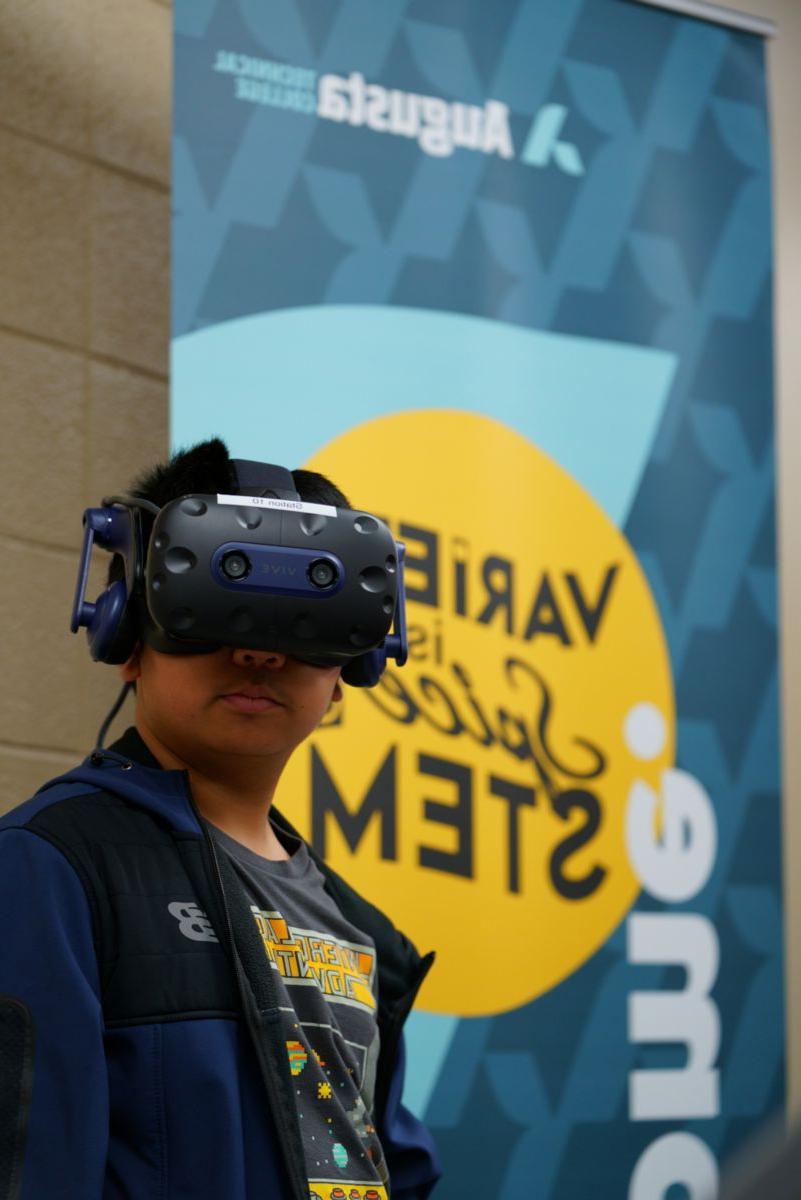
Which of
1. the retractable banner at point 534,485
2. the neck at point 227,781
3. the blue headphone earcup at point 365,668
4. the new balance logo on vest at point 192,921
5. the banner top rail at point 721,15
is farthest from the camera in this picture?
the banner top rail at point 721,15

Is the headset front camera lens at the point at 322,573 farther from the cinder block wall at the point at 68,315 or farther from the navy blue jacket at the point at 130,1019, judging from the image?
the cinder block wall at the point at 68,315

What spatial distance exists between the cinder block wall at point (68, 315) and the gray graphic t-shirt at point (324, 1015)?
2.58 feet

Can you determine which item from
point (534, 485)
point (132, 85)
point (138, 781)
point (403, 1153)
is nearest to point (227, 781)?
point (138, 781)

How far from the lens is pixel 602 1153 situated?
7.27 ft

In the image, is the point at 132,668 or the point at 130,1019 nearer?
the point at 130,1019

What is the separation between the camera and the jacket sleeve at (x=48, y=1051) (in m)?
0.96

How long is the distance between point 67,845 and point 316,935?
236 mm

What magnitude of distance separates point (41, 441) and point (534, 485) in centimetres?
71

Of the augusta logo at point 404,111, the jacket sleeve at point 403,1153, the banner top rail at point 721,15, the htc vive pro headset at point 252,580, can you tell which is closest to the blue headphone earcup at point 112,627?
the htc vive pro headset at point 252,580

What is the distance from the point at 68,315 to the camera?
206cm

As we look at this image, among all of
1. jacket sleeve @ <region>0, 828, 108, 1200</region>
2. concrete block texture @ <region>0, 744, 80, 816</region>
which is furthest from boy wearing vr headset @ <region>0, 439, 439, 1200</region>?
concrete block texture @ <region>0, 744, 80, 816</region>

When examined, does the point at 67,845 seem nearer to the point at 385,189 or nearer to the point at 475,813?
the point at 475,813

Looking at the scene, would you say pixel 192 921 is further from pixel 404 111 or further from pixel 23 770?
pixel 404 111

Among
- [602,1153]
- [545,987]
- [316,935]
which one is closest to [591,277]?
[545,987]
